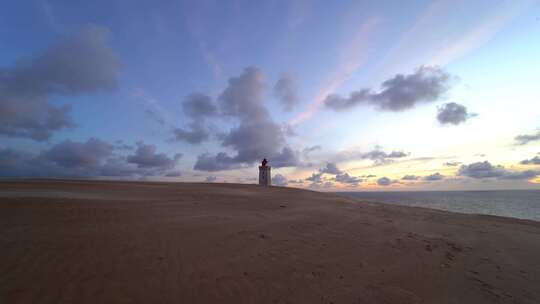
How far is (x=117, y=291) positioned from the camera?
4.33 metres

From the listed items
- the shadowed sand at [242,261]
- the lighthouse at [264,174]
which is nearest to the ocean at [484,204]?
the lighthouse at [264,174]

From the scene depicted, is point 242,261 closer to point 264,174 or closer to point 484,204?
point 264,174

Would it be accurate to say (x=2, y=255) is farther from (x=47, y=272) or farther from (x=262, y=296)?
(x=262, y=296)

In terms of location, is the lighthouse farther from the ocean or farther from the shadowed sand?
the shadowed sand

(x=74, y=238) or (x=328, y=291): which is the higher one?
(x=74, y=238)

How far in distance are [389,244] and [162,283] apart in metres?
6.92

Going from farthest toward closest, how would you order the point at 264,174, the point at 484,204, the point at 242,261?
the point at 484,204 < the point at 264,174 < the point at 242,261

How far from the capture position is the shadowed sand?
14.8 feet

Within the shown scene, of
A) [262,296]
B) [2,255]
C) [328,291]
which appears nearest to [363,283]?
[328,291]

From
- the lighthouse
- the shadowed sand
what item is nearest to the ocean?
the lighthouse

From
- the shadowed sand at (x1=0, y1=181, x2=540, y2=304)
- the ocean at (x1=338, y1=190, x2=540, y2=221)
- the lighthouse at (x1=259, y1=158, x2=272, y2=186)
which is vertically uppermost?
the lighthouse at (x1=259, y1=158, x2=272, y2=186)

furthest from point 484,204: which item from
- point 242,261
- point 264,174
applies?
point 242,261

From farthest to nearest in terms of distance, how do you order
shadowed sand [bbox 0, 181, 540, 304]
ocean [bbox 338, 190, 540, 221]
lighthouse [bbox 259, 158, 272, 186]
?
lighthouse [bbox 259, 158, 272, 186] → ocean [bbox 338, 190, 540, 221] → shadowed sand [bbox 0, 181, 540, 304]

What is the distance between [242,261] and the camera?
5902 millimetres
